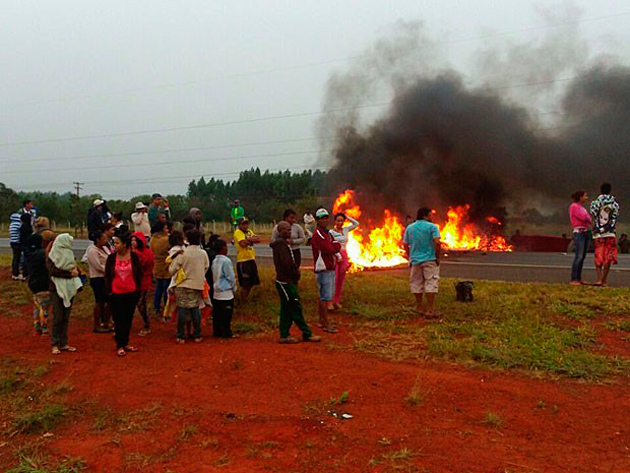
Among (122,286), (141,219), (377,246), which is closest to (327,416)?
(122,286)

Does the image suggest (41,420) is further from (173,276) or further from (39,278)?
(39,278)

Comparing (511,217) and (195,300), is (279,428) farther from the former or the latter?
(511,217)

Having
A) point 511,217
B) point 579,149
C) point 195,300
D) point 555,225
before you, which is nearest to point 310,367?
point 195,300

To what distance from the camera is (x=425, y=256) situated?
7781 mm

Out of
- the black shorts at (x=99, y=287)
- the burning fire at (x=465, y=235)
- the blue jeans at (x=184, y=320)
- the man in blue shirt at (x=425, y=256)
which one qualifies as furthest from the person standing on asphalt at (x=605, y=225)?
the burning fire at (x=465, y=235)

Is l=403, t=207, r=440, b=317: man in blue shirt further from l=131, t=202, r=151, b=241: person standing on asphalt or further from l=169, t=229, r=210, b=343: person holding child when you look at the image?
l=131, t=202, r=151, b=241: person standing on asphalt

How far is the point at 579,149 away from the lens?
78.8ft

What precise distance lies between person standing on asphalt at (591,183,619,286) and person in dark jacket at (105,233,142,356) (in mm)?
7717

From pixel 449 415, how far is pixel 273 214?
42.7 meters

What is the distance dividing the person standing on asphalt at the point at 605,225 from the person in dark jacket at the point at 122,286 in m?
7.72

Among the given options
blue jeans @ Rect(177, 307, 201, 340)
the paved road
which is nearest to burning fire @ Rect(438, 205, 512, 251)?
the paved road

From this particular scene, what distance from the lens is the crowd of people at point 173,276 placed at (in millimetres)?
6844

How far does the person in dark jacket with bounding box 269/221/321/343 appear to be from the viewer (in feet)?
22.5

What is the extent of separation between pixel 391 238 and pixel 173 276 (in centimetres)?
1215
